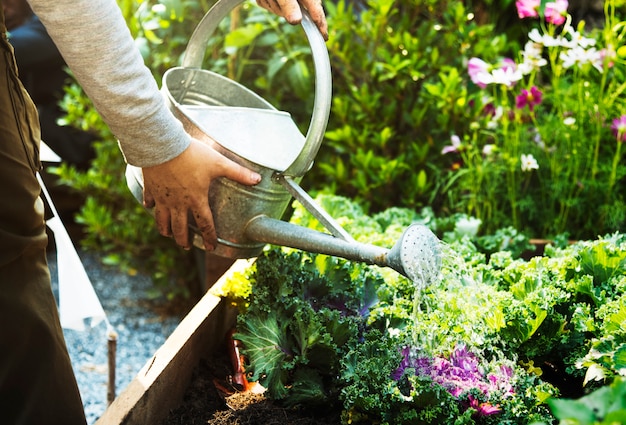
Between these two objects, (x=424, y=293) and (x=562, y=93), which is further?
(x=562, y=93)

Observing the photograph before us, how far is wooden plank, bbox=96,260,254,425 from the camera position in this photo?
1.47m

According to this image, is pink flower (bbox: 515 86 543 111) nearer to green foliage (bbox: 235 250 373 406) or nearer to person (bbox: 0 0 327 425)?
green foliage (bbox: 235 250 373 406)

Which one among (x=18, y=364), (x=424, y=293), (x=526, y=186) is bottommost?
(x=526, y=186)

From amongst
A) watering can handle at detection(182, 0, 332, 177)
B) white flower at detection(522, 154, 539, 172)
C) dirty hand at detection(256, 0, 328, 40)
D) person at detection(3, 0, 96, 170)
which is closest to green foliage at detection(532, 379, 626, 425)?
watering can handle at detection(182, 0, 332, 177)

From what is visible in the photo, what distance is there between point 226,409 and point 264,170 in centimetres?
58

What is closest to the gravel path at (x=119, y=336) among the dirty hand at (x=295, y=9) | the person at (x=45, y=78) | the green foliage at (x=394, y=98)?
the person at (x=45, y=78)

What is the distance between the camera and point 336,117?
9.70 ft

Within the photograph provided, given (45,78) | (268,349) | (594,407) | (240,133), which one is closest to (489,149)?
(240,133)

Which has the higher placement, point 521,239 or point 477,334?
point 477,334

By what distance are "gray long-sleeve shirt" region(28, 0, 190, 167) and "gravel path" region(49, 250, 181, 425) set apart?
1525 millimetres

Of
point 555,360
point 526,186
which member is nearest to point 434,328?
point 555,360

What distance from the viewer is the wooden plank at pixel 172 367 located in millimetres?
1469

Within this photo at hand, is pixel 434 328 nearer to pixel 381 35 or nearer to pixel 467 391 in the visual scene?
pixel 467 391

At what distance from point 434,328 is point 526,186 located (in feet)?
3.78
